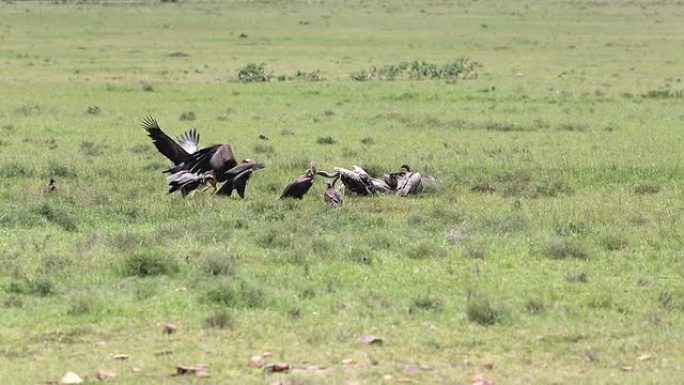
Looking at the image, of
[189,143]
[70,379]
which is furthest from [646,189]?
[70,379]

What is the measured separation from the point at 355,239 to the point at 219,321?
12.2 ft

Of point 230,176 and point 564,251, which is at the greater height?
point 564,251

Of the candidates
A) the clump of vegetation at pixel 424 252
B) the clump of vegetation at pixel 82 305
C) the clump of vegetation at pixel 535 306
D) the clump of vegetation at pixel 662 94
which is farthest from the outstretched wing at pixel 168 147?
the clump of vegetation at pixel 662 94

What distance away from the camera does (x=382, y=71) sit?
36.6 metres

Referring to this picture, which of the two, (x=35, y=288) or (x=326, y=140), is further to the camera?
(x=326, y=140)

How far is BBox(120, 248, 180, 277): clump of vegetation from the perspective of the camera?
10.2m

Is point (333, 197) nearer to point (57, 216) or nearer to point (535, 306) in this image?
point (57, 216)

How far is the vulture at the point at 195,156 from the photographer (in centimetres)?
1499

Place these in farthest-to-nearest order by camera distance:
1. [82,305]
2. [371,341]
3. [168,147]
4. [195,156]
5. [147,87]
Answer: [147,87], [168,147], [195,156], [82,305], [371,341]

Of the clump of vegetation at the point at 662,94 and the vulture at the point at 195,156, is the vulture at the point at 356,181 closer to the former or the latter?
the vulture at the point at 195,156

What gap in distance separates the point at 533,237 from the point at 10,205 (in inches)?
256

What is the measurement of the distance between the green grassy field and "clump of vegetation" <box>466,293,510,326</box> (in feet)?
0.09

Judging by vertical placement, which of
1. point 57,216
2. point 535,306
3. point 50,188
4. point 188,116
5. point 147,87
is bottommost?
point 147,87

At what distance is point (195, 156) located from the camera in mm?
15234
